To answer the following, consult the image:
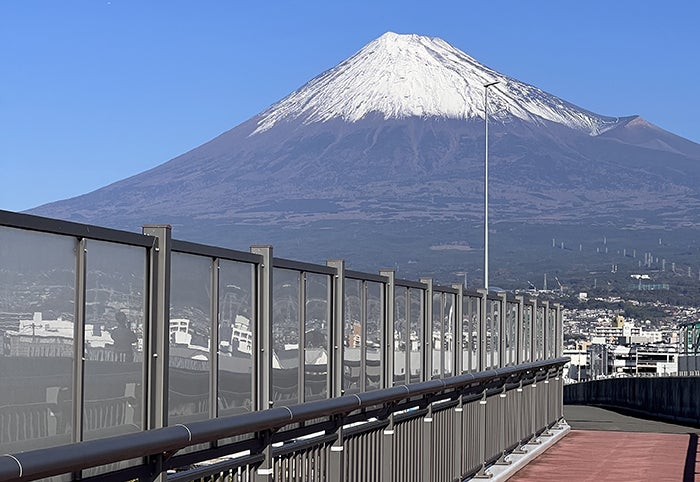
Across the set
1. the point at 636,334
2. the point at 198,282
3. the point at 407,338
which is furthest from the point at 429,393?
the point at 636,334

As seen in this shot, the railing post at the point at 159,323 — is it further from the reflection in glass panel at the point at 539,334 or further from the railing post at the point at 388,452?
the reflection in glass panel at the point at 539,334

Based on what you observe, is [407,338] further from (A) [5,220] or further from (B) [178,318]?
(A) [5,220]

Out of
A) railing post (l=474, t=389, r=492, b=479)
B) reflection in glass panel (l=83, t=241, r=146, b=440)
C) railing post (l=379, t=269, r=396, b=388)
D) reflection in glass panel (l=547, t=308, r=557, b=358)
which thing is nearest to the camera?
reflection in glass panel (l=83, t=241, r=146, b=440)

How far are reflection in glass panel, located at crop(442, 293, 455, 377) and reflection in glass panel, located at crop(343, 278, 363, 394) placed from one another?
3.34 meters

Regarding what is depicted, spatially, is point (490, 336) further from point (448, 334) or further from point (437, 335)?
point (437, 335)

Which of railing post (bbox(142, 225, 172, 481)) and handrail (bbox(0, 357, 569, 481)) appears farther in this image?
railing post (bbox(142, 225, 172, 481))

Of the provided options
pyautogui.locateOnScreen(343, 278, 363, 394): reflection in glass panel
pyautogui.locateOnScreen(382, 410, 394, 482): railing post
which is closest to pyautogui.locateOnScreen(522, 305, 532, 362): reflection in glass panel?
pyautogui.locateOnScreen(382, 410, 394, 482): railing post

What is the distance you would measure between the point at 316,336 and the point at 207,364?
221cm

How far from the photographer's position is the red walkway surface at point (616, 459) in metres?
16.9

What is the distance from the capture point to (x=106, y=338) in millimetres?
6301

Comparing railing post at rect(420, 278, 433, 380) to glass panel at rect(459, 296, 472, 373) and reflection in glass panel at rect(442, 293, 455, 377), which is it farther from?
glass panel at rect(459, 296, 472, 373)

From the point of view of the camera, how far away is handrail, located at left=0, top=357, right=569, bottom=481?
199 inches

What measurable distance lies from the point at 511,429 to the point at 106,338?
481 inches

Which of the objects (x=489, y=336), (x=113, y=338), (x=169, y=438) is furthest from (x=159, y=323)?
(x=489, y=336)
